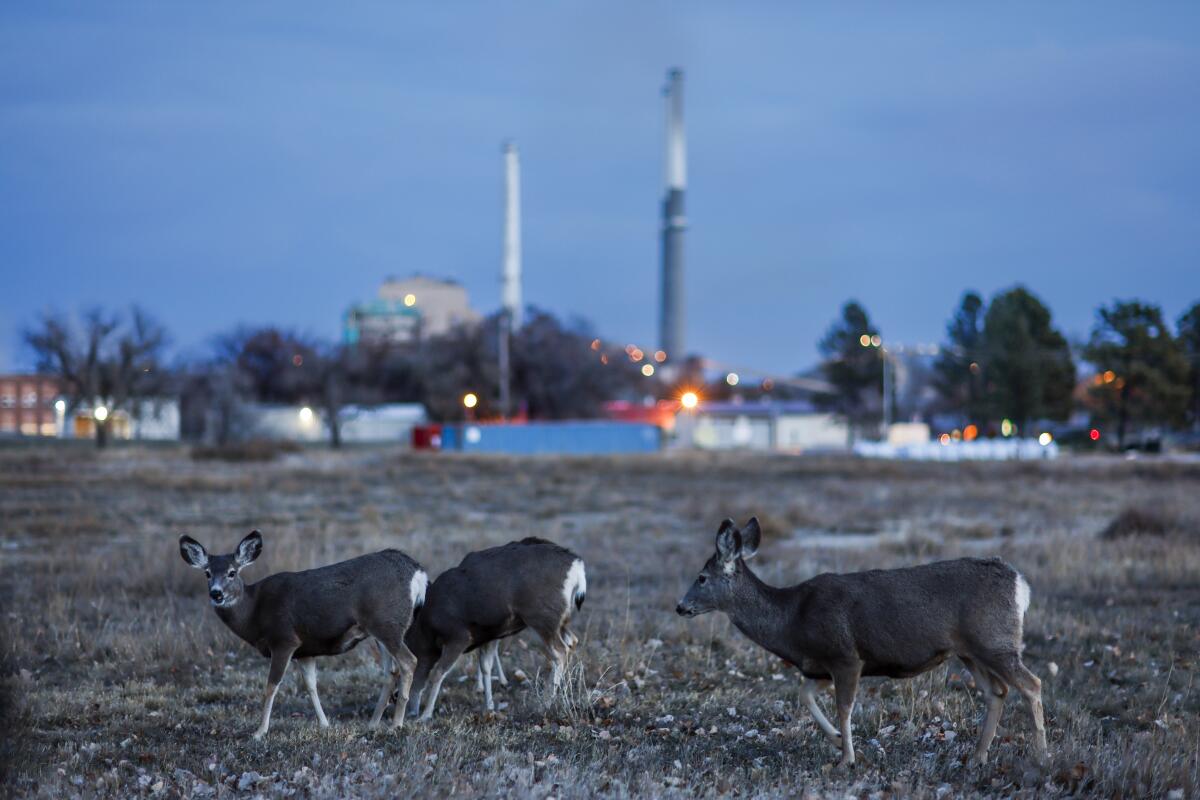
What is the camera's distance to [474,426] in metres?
74.8

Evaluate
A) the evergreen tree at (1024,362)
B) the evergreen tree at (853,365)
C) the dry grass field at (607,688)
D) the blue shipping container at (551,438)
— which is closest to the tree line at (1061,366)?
the evergreen tree at (1024,362)

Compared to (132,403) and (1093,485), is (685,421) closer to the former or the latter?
(132,403)

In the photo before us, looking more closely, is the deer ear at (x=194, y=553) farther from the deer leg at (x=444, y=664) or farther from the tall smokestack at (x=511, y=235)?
the tall smokestack at (x=511, y=235)

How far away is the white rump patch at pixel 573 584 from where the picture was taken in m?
9.77

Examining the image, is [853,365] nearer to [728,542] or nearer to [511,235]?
[511,235]

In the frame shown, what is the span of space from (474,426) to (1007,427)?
1519 inches

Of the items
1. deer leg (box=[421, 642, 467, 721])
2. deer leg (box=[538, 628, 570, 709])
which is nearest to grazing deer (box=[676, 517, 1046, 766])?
deer leg (box=[538, 628, 570, 709])

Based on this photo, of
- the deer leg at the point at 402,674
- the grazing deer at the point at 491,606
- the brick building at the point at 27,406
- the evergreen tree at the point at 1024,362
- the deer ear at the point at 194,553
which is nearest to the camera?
the deer leg at the point at 402,674

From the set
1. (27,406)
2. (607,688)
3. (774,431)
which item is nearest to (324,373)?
(27,406)

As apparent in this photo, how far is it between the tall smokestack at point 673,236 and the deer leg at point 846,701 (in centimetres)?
10537

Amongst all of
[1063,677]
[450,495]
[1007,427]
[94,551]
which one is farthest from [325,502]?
[1007,427]

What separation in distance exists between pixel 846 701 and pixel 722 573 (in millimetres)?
1280

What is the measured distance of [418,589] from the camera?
9.58 meters

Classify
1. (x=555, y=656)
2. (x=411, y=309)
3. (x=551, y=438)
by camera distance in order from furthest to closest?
(x=411, y=309), (x=551, y=438), (x=555, y=656)
